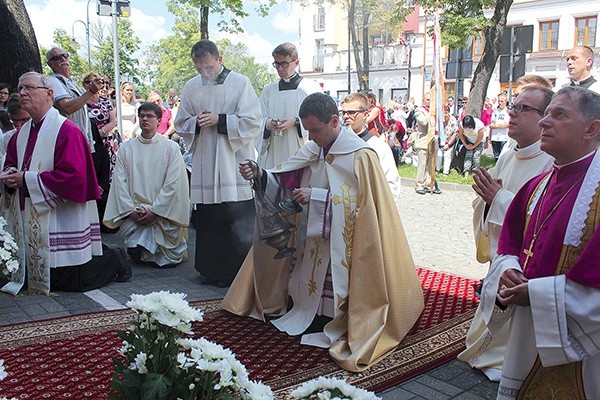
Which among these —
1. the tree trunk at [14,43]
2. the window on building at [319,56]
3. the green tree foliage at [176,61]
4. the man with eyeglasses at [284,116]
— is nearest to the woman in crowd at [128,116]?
the tree trunk at [14,43]

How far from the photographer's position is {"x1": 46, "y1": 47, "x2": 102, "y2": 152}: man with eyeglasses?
673 cm

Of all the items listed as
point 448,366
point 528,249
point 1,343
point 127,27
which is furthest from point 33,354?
point 127,27

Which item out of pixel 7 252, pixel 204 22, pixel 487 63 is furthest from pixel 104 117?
pixel 204 22

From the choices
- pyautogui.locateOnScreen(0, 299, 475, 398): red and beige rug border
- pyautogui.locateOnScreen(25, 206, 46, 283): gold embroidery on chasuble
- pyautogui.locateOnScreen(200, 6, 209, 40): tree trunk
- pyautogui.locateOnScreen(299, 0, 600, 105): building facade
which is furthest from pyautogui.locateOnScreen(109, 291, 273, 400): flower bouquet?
pyautogui.locateOnScreen(299, 0, 600, 105): building facade

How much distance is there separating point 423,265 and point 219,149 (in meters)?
2.70

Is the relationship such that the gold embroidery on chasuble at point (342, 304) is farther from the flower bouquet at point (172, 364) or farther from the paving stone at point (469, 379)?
the flower bouquet at point (172, 364)

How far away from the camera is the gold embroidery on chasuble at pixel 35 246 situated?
561cm

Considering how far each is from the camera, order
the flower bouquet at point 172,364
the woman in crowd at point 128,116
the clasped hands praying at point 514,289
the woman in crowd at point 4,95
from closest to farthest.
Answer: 1. the flower bouquet at point 172,364
2. the clasped hands praying at point 514,289
3. the woman in crowd at point 4,95
4. the woman in crowd at point 128,116

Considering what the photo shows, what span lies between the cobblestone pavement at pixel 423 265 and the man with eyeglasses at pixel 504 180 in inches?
5.6

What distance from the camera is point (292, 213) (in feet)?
15.8

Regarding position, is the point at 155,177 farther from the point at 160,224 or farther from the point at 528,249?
the point at 528,249

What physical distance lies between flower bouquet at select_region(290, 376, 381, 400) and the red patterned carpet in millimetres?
1903

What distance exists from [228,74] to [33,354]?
3118 millimetres

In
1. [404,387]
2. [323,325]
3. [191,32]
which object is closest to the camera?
[404,387]
